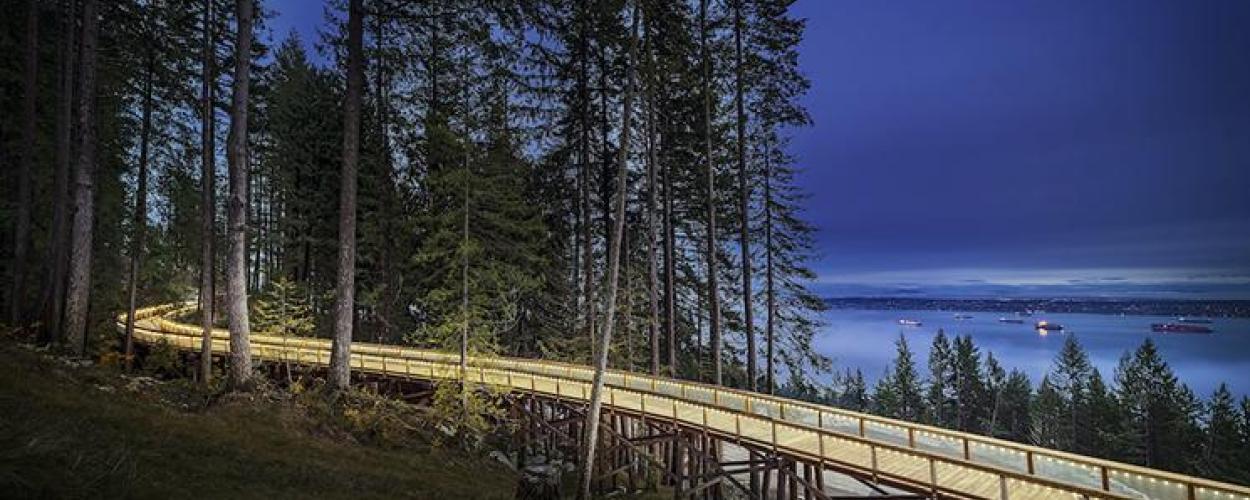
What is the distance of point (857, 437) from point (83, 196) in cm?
1934

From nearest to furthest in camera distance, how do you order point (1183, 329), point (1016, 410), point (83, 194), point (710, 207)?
point (83, 194), point (710, 207), point (1016, 410), point (1183, 329)

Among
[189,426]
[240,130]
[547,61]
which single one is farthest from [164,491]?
[547,61]

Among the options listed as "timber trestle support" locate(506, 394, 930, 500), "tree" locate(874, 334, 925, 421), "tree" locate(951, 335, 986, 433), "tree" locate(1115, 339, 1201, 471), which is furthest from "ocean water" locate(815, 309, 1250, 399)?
"timber trestle support" locate(506, 394, 930, 500)

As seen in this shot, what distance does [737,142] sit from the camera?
20797mm

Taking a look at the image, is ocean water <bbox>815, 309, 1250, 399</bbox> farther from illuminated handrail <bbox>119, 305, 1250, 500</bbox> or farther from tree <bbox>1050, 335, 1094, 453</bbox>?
illuminated handrail <bbox>119, 305, 1250, 500</bbox>

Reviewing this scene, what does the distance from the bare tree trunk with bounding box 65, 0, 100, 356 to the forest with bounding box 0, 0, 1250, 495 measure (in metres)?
0.05

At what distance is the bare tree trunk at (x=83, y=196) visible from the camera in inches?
482

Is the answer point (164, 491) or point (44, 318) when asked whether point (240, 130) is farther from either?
point (44, 318)

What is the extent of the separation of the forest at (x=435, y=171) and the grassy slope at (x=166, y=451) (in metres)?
2.13

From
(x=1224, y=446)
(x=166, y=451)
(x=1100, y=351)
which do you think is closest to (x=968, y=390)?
(x=1224, y=446)

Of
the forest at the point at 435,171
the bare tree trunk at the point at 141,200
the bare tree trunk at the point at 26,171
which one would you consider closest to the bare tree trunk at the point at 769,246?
the forest at the point at 435,171

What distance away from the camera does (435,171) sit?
18609 mm

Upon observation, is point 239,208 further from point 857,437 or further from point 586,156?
point 857,437

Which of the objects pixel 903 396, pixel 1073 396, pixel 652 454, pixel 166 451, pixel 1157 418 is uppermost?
pixel 166 451
